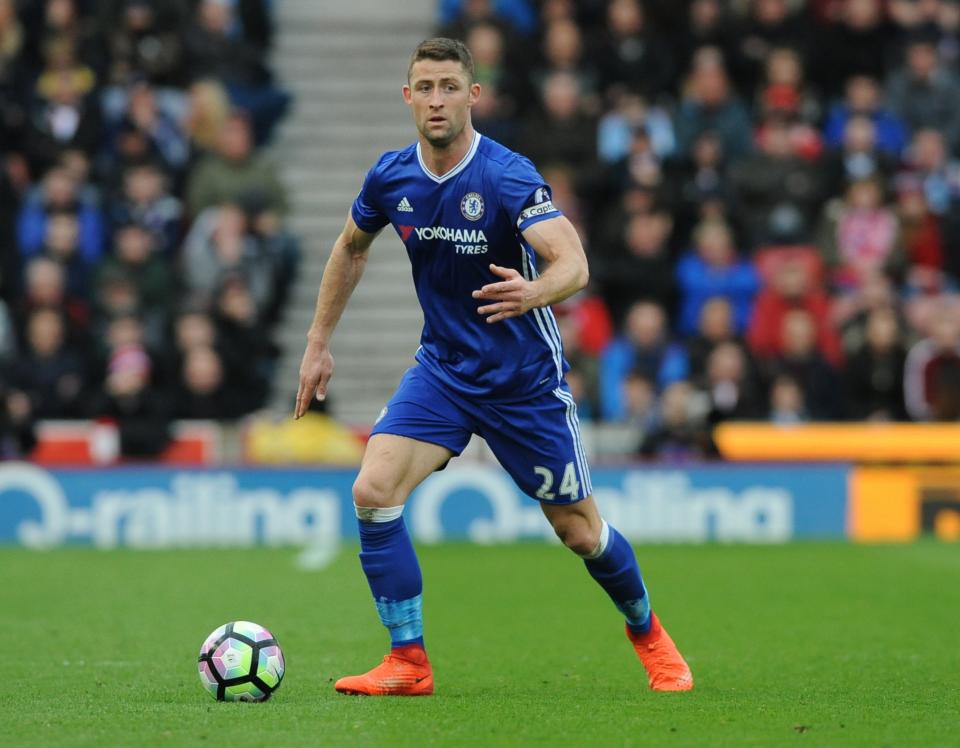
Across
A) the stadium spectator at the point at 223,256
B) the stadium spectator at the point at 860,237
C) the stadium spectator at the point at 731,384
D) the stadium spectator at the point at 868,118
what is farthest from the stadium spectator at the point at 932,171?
the stadium spectator at the point at 223,256

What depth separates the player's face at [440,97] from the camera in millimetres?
6801

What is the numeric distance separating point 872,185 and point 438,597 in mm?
8111

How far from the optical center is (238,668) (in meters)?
6.77

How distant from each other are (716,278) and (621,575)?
9.83 metres

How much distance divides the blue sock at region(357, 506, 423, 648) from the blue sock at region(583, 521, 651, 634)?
739 millimetres

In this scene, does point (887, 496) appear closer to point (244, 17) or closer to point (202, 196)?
point (202, 196)

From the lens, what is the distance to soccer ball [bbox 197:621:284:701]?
6.77m

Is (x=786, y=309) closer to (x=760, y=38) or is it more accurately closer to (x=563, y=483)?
(x=760, y=38)

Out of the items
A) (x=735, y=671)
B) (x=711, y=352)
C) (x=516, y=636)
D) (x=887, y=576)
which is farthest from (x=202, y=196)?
(x=735, y=671)

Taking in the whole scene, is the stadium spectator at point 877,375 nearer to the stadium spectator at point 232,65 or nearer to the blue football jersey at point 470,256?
the stadium spectator at point 232,65

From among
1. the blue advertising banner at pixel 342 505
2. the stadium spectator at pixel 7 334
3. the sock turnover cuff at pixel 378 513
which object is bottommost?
the blue advertising banner at pixel 342 505

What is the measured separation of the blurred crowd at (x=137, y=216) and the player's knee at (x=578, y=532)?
8.87m

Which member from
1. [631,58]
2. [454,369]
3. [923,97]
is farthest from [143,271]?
[454,369]

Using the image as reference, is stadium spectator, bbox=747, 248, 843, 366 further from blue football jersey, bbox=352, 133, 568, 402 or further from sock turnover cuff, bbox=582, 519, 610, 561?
blue football jersey, bbox=352, 133, 568, 402
